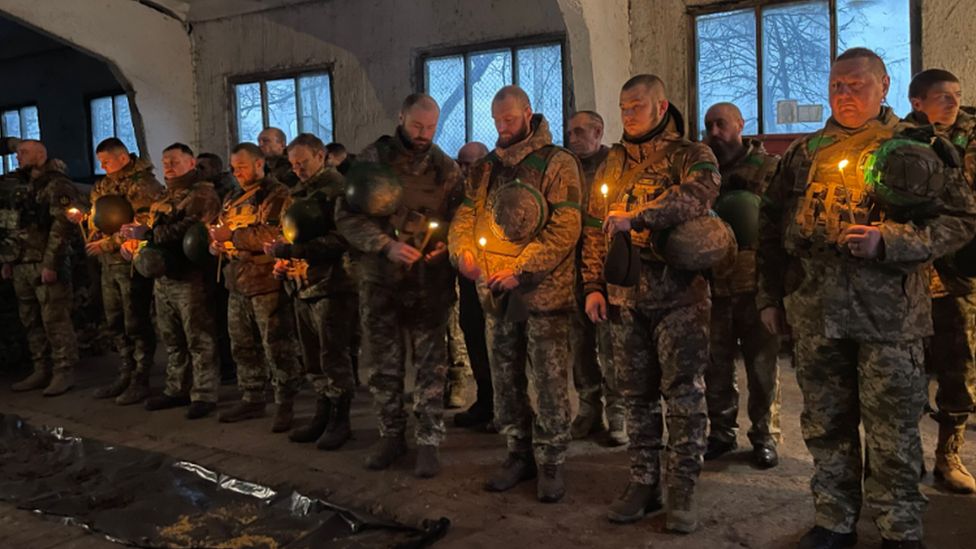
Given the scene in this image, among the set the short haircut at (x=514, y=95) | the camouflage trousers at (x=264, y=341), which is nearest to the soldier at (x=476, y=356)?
the camouflage trousers at (x=264, y=341)

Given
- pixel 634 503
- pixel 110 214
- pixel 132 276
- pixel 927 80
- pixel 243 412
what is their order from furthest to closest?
1. pixel 132 276
2. pixel 110 214
3. pixel 243 412
4. pixel 927 80
5. pixel 634 503

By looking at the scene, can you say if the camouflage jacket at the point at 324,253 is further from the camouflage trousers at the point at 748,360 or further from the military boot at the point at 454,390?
the camouflage trousers at the point at 748,360

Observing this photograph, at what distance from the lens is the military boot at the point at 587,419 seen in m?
4.95

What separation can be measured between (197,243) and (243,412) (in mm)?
1306

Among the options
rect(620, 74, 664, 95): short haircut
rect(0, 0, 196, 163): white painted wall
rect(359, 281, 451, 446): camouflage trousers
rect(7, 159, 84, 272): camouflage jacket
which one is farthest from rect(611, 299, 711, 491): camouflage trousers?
rect(0, 0, 196, 163): white painted wall

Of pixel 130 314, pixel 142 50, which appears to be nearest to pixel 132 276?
pixel 130 314

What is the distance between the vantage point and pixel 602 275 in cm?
370

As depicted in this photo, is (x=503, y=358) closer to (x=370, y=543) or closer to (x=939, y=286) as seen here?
(x=370, y=543)

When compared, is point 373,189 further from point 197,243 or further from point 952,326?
point 952,326

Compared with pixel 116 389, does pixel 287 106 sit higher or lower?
higher

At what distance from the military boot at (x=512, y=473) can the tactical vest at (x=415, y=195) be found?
4.32 feet

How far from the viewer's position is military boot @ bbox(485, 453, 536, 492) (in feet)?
13.5

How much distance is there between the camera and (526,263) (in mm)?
3732

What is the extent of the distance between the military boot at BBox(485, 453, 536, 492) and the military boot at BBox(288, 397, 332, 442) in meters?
1.49
